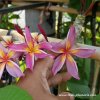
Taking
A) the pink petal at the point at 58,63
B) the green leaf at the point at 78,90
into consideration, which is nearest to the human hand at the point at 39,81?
the pink petal at the point at 58,63

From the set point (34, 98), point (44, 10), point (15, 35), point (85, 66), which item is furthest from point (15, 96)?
point (44, 10)

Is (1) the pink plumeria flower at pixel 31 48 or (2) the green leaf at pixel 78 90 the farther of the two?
(2) the green leaf at pixel 78 90

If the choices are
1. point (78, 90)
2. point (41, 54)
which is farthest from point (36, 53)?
point (78, 90)

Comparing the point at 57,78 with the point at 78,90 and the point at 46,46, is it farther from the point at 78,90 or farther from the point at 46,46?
the point at 78,90

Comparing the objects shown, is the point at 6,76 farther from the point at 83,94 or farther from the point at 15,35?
the point at 83,94

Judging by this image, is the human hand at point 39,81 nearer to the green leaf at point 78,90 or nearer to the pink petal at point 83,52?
the pink petal at point 83,52

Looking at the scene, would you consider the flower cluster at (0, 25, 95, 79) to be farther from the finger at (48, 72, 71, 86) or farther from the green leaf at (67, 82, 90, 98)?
the green leaf at (67, 82, 90, 98)

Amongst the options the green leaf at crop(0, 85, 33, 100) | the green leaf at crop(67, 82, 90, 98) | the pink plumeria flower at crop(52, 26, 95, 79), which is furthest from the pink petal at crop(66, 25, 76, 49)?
the green leaf at crop(67, 82, 90, 98)
